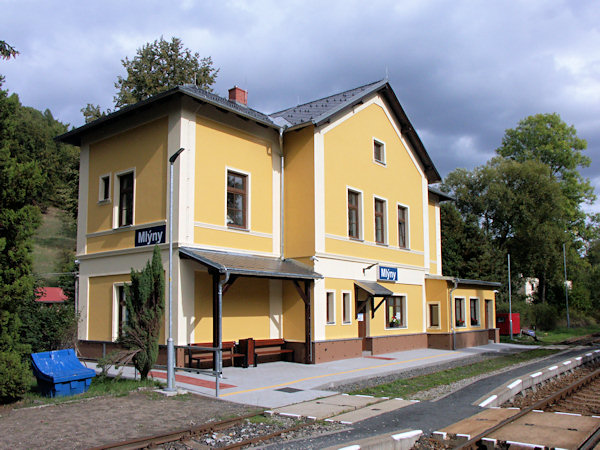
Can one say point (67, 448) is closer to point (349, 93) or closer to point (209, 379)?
point (209, 379)

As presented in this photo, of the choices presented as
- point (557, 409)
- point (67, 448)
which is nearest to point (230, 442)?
point (67, 448)

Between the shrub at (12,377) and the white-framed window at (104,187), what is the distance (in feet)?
28.0

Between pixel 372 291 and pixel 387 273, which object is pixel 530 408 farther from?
pixel 387 273

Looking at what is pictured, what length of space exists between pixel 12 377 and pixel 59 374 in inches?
46.8

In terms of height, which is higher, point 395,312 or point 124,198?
point 124,198

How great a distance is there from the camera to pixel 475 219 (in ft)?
139

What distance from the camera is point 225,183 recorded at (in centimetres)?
1591

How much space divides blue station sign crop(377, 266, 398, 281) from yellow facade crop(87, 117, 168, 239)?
346 inches

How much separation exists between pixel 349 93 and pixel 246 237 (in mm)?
8015

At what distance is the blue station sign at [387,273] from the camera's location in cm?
1998

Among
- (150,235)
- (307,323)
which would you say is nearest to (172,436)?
(150,235)

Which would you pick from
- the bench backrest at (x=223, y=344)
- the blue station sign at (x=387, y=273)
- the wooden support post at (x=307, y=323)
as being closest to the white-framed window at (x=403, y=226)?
the blue station sign at (x=387, y=273)

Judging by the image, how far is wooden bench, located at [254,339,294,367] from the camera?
15.5 m

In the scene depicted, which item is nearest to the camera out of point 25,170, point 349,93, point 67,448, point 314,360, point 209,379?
point 67,448
